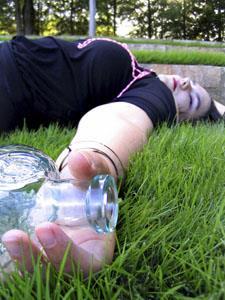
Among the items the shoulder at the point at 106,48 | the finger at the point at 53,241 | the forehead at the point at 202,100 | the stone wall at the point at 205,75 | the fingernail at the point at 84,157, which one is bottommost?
the stone wall at the point at 205,75

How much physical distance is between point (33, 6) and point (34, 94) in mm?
13909

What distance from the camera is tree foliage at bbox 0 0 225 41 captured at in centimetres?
1504

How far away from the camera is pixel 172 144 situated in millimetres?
1177

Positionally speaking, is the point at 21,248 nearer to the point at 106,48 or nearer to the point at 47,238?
the point at 47,238

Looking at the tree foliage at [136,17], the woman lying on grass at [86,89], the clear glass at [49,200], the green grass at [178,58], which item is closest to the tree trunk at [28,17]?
the tree foliage at [136,17]

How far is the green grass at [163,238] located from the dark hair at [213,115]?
0.56 m

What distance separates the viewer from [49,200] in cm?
69

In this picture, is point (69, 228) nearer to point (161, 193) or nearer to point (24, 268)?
point (24, 268)

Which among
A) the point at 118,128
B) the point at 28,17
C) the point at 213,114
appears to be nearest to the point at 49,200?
the point at 118,128

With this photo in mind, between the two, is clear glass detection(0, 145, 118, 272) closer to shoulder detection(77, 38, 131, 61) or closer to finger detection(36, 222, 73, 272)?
finger detection(36, 222, 73, 272)

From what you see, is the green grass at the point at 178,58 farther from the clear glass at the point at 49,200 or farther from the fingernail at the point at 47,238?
the fingernail at the point at 47,238

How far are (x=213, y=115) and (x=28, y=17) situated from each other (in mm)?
12785

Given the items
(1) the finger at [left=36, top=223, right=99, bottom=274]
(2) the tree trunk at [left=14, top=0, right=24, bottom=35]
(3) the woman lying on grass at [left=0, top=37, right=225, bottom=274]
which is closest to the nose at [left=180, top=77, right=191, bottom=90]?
(3) the woman lying on grass at [left=0, top=37, right=225, bottom=274]

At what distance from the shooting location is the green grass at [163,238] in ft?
1.84
